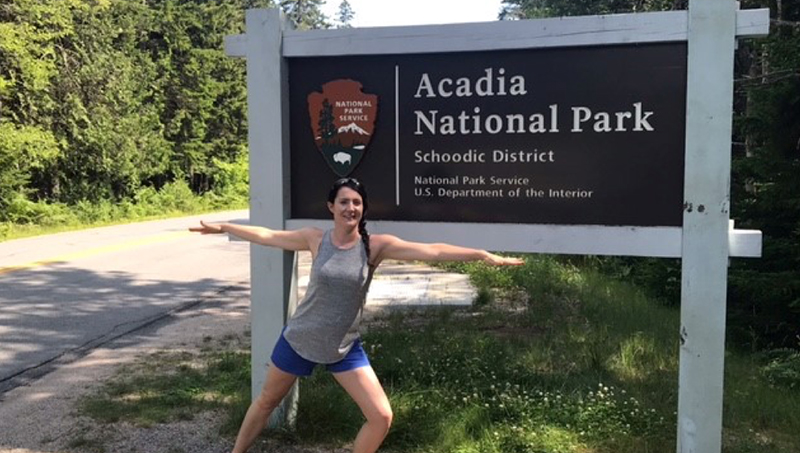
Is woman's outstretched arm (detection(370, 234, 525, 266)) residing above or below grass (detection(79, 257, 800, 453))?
above

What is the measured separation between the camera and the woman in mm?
3252

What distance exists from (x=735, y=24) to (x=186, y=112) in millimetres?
32785

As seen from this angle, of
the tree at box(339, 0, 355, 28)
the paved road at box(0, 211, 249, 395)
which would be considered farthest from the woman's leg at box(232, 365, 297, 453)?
the tree at box(339, 0, 355, 28)

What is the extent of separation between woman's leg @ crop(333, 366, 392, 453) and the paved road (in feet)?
11.7

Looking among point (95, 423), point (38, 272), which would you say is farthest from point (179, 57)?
point (95, 423)

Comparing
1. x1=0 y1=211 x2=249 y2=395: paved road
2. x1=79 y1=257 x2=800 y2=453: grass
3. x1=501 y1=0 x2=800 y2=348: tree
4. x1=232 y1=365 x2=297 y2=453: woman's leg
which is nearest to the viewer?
x1=232 y1=365 x2=297 y2=453: woman's leg

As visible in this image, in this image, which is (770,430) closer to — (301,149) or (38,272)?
(301,149)

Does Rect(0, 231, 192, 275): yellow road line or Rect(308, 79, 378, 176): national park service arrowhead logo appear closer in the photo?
Rect(308, 79, 378, 176): national park service arrowhead logo

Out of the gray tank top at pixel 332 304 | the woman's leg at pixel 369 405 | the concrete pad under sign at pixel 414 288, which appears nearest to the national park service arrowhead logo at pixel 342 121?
the gray tank top at pixel 332 304

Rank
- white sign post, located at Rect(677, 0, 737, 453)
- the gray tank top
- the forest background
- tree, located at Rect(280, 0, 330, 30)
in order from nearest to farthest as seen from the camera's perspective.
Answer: the gray tank top
white sign post, located at Rect(677, 0, 737, 453)
the forest background
tree, located at Rect(280, 0, 330, 30)

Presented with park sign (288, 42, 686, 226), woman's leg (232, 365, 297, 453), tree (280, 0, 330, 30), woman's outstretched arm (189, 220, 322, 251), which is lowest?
woman's leg (232, 365, 297, 453)

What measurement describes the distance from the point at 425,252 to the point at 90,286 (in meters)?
8.36

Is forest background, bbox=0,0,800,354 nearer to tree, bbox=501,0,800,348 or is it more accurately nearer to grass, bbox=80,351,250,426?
tree, bbox=501,0,800,348

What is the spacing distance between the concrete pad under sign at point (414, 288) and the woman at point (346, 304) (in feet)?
15.7
